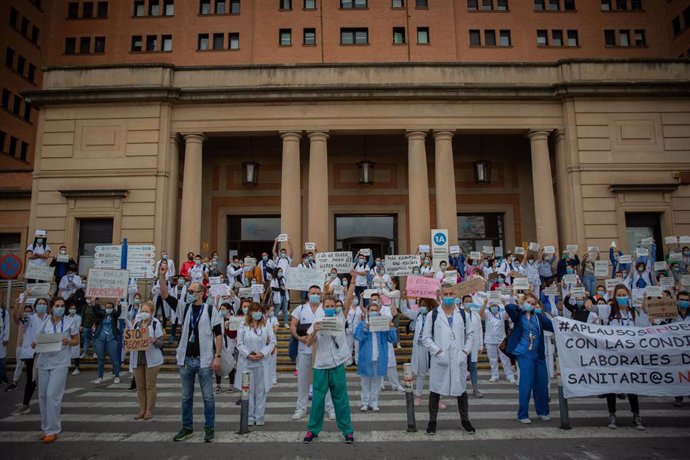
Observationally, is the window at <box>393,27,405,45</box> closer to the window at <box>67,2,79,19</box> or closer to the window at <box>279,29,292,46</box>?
the window at <box>279,29,292,46</box>

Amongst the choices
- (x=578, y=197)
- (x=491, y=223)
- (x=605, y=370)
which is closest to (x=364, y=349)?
(x=605, y=370)

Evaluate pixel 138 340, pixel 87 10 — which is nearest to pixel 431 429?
pixel 138 340

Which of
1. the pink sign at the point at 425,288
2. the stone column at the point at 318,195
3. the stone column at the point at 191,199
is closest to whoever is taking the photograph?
the pink sign at the point at 425,288

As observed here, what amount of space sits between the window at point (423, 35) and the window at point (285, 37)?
7.84 metres

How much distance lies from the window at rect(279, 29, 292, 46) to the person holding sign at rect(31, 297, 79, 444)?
23.9m

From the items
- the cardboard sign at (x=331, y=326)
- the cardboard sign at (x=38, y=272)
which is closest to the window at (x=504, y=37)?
the cardboard sign at (x=38, y=272)

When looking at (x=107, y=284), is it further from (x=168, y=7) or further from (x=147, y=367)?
(x=168, y=7)

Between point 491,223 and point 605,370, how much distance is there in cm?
1781

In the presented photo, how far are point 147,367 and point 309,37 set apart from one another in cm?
2467

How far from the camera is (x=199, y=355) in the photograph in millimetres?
7164

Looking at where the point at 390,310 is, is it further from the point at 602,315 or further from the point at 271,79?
the point at 271,79

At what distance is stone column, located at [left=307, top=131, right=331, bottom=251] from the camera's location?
20.1 m

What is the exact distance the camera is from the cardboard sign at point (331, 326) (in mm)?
7016

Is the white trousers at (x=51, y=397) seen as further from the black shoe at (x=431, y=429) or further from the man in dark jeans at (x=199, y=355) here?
the black shoe at (x=431, y=429)
